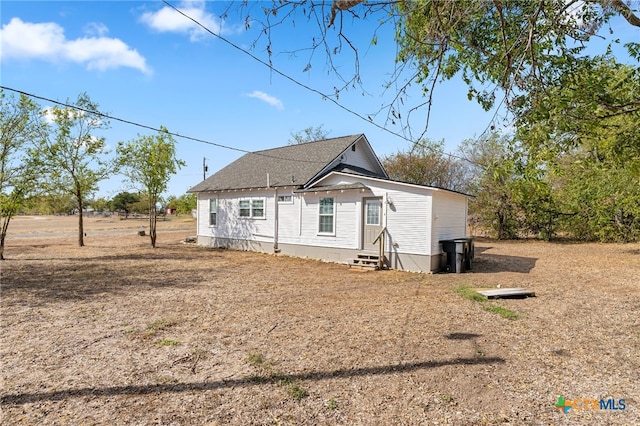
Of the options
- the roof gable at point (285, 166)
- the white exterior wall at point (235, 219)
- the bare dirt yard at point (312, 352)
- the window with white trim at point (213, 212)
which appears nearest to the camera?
the bare dirt yard at point (312, 352)

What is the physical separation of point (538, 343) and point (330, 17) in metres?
5.27

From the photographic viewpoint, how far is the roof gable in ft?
50.9

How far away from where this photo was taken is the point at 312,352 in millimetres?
4641

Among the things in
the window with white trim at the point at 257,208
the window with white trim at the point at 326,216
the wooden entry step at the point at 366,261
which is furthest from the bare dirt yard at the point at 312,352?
the window with white trim at the point at 257,208

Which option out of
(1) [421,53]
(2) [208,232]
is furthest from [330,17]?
(2) [208,232]

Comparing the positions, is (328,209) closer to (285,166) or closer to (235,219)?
(285,166)

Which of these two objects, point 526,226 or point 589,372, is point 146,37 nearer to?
point 589,372

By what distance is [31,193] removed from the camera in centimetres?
1323

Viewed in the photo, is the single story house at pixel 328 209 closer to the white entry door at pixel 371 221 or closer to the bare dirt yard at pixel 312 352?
the white entry door at pixel 371 221

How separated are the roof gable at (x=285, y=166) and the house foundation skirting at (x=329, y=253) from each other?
277 centimetres

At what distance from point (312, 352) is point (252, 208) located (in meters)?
12.6

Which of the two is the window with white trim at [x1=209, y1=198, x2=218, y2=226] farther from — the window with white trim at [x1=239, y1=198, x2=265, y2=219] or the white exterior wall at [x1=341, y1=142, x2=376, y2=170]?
the white exterior wall at [x1=341, y1=142, x2=376, y2=170]

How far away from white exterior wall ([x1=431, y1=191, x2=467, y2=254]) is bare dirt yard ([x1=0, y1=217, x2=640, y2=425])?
2446 mm

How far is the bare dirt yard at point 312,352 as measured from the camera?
10.8 ft
